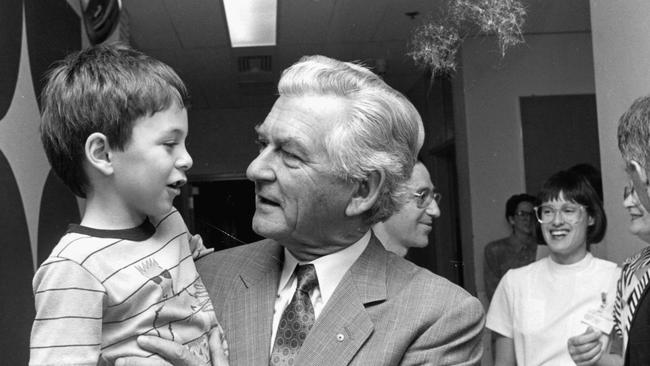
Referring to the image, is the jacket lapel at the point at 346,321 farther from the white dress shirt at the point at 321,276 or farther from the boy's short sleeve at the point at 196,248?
the boy's short sleeve at the point at 196,248

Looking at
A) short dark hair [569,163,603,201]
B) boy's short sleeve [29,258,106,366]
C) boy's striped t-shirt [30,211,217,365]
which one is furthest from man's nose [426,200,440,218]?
boy's short sleeve [29,258,106,366]

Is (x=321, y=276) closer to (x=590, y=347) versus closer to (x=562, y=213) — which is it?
(x=590, y=347)

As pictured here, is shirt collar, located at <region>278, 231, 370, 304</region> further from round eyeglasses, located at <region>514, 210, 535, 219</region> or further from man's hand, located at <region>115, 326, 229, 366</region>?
round eyeglasses, located at <region>514, 210, 535, 219</region>

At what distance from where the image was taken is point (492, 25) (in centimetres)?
201

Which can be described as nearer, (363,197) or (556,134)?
(363,197)

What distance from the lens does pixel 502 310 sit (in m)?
2.08

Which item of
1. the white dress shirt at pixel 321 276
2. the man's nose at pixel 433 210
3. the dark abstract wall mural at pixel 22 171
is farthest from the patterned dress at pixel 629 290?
the dark abstract wall mural at pixel 22 171

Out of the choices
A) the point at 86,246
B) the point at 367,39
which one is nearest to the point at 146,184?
the point at 86,246

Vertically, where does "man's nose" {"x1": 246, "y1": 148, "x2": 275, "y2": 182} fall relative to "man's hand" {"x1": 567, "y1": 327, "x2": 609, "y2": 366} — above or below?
above

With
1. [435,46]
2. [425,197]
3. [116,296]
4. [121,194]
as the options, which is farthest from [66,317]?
[435,46]

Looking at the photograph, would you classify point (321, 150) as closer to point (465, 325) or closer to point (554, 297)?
point (465, 325)

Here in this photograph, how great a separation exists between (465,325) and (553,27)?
1098 millimetres

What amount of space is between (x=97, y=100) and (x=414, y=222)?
3.54 feet

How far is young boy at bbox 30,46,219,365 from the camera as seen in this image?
112 cm
